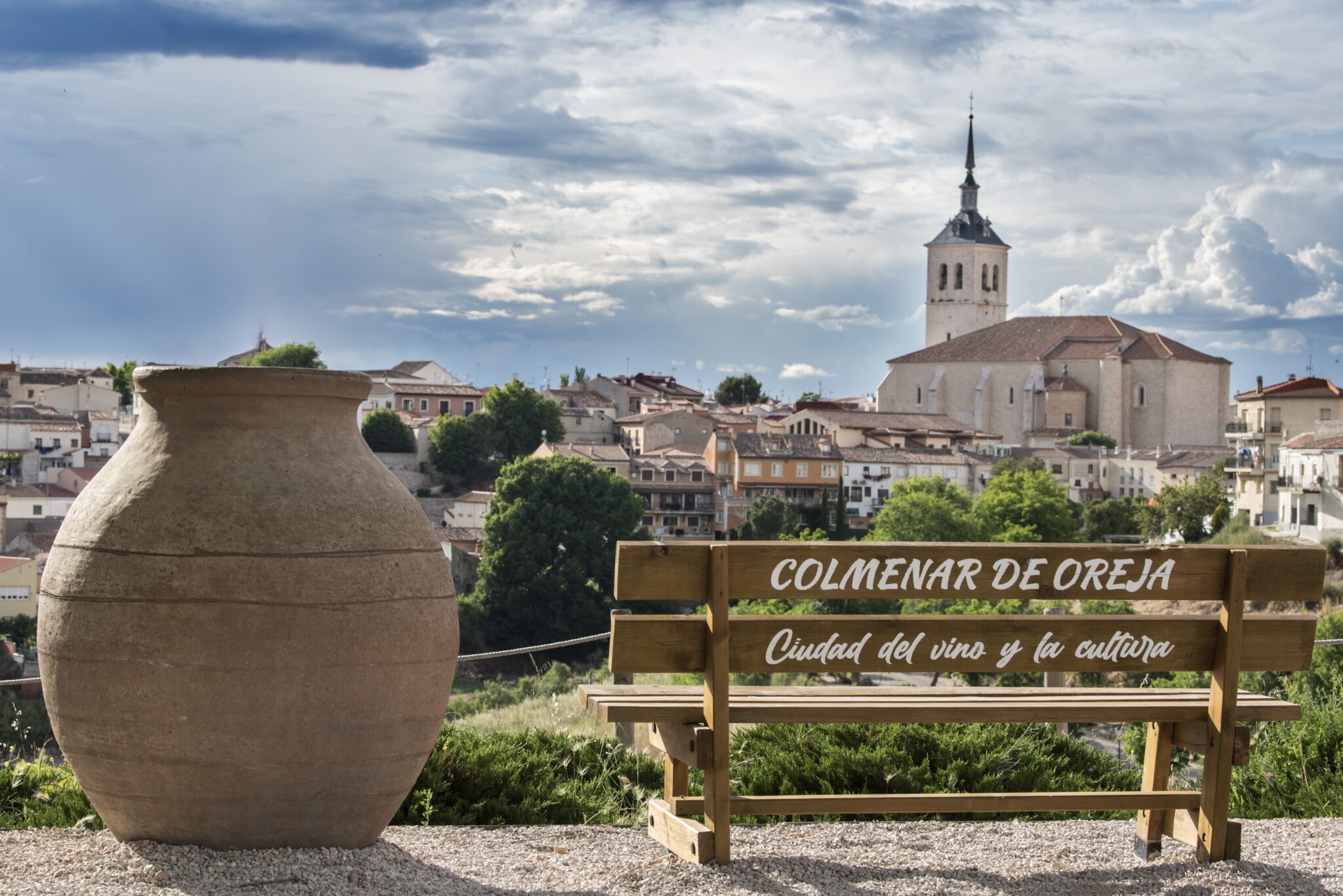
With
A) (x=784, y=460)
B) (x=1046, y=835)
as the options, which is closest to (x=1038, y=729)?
(x=1046, y=835)

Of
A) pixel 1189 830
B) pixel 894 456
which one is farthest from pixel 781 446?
pixel 1189 830

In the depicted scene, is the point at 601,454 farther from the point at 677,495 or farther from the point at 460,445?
the point at 460,445

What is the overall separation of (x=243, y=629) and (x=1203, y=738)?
9.32 ft

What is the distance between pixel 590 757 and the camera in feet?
20.4

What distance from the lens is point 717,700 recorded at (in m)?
4.25

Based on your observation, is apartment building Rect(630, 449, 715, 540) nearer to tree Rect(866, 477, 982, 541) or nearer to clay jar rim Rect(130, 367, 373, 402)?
tree Rect(866, 477, 982, 541)

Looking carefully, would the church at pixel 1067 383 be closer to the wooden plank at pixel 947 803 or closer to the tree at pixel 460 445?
the tree at pixel 460 445

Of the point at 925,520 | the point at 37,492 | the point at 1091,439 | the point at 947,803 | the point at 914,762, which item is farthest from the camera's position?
the point at 1091,439

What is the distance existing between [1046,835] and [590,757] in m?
2.01

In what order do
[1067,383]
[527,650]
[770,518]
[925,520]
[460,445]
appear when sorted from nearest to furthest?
1. [527,650]
2. [925,520]
3. [770,518]
4. [460,445]
5. [1067,383]

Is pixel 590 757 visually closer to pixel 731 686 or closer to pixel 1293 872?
pixel 731 686

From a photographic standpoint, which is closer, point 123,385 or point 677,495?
point 677,495

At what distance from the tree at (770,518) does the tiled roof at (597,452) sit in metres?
9.25

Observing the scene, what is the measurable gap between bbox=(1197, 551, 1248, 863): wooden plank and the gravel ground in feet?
0.31
